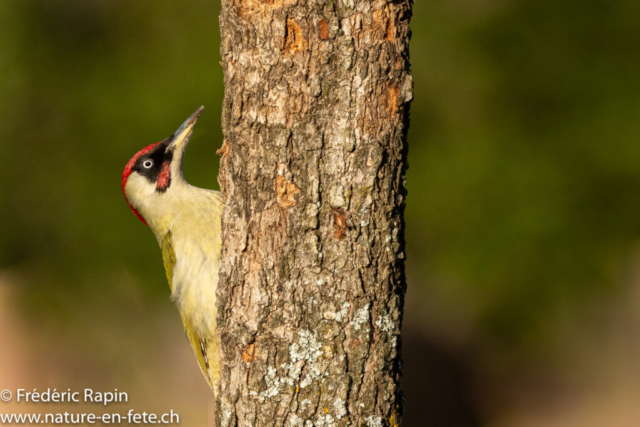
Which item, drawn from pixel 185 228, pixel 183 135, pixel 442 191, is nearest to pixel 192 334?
pixel 185 228

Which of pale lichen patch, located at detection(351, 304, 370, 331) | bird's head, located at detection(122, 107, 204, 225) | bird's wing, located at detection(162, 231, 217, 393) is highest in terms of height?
bird's head, located at detection(122, 107, 204, 225)

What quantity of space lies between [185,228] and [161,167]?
0.39 meters

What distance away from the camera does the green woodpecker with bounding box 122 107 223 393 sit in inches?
116

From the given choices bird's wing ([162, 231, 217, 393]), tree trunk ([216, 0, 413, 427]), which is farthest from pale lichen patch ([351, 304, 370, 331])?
bird's wing ([162, 231, 217, 393])

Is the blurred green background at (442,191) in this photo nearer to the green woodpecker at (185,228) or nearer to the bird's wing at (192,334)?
the green woodpecker at (185,228)

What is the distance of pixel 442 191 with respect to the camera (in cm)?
510

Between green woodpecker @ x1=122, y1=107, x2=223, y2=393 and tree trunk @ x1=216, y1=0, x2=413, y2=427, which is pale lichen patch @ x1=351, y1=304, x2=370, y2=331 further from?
green woodpecker @ x1=122, y1=107, x2=223, y2=393

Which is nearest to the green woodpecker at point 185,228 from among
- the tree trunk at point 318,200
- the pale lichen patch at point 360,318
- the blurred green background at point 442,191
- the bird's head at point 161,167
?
the bird's head at point 161,167

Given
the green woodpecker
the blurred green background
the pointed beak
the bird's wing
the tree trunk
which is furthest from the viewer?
the blurred green background

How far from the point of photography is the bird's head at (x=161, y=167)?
321 cm

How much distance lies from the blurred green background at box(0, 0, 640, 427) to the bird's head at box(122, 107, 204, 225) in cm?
150

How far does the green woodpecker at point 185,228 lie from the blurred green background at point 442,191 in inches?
59.3

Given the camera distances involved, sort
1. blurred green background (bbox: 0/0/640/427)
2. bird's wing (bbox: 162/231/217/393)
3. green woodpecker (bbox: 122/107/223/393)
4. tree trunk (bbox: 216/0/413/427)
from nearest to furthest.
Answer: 1. tree trunk (bbox: 216/0/413/427)
2. green woodpecker (bbox: 122/107/223/393)
3. bird's wing (bbox: 162/231/217/393)
4. blurred green background (bbox: 0/0/640/427)

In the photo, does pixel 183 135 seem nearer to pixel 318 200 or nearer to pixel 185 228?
pixel 185 228
